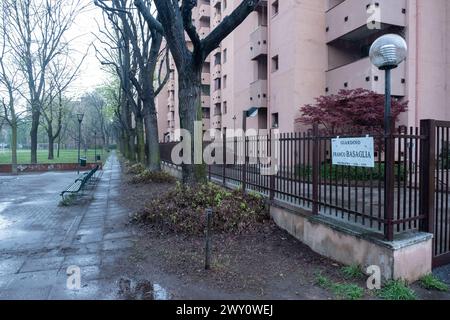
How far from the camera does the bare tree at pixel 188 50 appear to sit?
7773 mm

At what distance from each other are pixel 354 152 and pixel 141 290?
3.48 metres

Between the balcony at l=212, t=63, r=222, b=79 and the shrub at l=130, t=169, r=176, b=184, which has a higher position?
the balcony at l=212, t=63, r=222, b=79

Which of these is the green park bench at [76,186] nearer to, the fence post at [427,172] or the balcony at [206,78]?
the fence post at [427,172]

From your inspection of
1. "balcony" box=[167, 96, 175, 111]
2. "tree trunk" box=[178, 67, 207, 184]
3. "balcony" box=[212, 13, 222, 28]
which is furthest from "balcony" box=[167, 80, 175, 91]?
"tree trunk" box=[178, 67, 207, 184]

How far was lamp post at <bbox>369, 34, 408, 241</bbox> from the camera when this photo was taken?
443 centimetres

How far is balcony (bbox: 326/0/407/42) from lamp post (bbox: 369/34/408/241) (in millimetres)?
10668

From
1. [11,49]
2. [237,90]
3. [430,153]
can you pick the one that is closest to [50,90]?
[11,49]

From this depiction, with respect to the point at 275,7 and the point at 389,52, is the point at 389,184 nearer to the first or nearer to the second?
the point at 389,52

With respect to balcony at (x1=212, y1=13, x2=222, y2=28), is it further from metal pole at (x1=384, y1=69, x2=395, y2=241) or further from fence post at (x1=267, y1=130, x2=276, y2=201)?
metal pole at (x1=384, y1=69, x2=395, y2=241)

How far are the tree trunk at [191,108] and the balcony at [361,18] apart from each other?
9485 millimetres

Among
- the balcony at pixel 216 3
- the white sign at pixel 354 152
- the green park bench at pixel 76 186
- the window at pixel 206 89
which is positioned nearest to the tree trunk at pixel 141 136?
the green park bench at pixel 76 186

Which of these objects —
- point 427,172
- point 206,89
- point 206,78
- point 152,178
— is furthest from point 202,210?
point 206,89

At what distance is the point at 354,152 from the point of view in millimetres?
5168

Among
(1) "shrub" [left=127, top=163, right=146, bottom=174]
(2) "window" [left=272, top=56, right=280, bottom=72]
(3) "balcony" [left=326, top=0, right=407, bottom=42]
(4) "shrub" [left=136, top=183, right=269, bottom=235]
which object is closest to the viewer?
(4) "shrub" [left=136, top=183, right=269, bottom=235]
